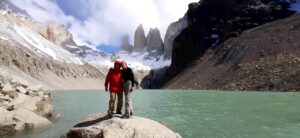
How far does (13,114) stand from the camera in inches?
998

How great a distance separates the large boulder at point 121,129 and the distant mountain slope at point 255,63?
55744 millimetres

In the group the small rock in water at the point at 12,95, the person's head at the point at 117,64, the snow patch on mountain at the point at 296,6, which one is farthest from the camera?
the snow patch on mountain at the point at 296,6

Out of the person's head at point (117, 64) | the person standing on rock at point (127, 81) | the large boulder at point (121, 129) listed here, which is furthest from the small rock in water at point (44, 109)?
the person's head at point (117, 64)

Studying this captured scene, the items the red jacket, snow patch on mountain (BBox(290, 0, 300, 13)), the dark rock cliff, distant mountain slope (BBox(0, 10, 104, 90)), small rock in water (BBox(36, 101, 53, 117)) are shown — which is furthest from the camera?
distant mountain slope (BBox(0, 10, 104, 90))

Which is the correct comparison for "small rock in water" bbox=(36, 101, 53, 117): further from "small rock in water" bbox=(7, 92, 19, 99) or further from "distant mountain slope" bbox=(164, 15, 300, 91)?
"distant mountain slope" bbox=(164, 15, 300, 91)

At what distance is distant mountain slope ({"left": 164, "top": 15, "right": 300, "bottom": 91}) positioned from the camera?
255 ft

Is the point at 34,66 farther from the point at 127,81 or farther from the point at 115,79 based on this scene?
the point at 127,81

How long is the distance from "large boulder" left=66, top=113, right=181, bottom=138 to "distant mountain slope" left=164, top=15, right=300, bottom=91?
55.7 m

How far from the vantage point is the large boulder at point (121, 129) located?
619 inches

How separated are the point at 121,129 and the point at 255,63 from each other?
8017cm

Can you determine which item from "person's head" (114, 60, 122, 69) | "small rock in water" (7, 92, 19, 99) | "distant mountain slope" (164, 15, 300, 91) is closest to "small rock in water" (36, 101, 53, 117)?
Answer: "small rock in water" (7, 92, 19, 99)

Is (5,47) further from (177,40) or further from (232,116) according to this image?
(232,116)

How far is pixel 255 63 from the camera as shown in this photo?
92.3 m

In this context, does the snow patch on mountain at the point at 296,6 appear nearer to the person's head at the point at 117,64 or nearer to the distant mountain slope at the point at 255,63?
the distant mountain slope at the point at 255,63
